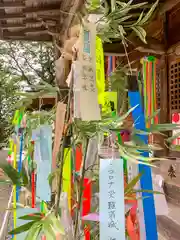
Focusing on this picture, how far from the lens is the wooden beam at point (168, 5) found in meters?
3.24

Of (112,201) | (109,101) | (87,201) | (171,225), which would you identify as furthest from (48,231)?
(171,225)

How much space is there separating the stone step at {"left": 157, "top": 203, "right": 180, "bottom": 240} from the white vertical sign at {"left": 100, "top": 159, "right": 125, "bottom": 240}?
204cm

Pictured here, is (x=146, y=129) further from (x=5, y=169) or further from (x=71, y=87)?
(x=5, y=169)

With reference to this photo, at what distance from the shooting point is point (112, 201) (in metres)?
1.36

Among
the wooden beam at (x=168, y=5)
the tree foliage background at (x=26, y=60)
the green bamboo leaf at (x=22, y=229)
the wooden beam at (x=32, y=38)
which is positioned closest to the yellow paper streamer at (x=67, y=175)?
the green bamboo leaf at (x=22, y=229)

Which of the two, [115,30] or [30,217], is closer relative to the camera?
[30,217]

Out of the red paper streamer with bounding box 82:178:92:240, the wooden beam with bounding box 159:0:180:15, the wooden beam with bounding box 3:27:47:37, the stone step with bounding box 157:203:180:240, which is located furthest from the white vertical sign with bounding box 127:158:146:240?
the wooden beam with bounding box 3:27:47:37

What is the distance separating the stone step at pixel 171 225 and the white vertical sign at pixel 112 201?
204 cm

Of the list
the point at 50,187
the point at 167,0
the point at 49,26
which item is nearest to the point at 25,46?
the point at 49,26

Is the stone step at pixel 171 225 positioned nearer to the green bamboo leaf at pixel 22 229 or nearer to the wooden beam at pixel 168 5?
the wooden beam at pixel 168 5

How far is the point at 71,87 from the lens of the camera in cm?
151

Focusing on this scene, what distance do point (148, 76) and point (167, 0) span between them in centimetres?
88

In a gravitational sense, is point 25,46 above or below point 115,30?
above

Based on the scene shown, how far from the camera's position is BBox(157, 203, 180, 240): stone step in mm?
3206
